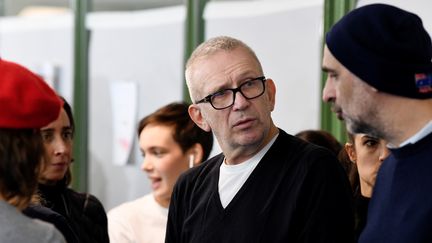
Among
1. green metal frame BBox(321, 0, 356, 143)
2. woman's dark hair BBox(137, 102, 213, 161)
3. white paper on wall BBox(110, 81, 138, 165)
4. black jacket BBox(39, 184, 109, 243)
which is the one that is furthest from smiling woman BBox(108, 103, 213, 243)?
white paper on wall BBox(110, 81, 138, 165)

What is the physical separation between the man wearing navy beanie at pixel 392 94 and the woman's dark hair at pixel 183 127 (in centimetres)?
179

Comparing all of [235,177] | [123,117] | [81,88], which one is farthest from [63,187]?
[81,88]

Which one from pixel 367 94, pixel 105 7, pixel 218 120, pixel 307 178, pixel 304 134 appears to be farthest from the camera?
pixel 105 7

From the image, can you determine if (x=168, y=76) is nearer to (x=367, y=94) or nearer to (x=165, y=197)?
(x=165, y=197)

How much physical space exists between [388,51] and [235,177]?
0.71m

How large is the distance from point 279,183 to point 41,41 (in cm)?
386

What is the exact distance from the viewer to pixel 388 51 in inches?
79.2

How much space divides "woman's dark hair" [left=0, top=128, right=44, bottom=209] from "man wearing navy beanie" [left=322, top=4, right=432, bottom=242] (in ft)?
2.41

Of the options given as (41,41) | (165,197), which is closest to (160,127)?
(165,197)

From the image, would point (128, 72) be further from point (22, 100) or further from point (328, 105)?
point (22, 100)

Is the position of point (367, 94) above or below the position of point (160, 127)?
above

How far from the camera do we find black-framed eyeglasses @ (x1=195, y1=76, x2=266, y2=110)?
254 cm

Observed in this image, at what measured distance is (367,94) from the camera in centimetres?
204

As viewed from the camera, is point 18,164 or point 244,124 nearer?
point 18,164
